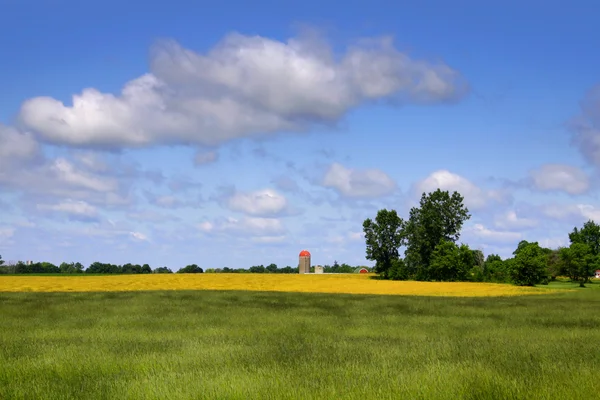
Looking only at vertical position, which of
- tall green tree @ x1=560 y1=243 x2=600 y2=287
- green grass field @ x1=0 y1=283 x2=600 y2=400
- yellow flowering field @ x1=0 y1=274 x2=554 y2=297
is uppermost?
tall green tree @ x1=560 y1=243 x2=600 y2=287

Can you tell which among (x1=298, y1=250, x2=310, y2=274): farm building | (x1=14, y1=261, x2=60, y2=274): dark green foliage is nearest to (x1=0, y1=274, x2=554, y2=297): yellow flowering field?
(x1=298, y1=250, x2=310, y2=274): farm building

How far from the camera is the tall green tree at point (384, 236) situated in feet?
255

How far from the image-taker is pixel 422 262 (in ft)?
254

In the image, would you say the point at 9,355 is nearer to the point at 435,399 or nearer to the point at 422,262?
the point at 435,399

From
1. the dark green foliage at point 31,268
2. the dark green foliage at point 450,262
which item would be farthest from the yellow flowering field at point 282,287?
the dark green foliage at point 31,268

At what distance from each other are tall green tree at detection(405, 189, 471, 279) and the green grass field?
52.5 m

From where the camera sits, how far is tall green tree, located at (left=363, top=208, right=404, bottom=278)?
3066 inches

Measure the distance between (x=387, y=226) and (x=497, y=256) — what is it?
153 feet

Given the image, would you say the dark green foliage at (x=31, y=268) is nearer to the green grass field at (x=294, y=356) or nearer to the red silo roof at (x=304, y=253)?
the red silo roof at (x=304, y=253)

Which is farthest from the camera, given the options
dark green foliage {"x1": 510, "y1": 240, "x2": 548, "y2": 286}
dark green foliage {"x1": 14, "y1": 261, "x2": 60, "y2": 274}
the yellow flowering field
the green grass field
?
dark green foliage {"x1": 14, "y1": 261, "x2": 60, "y2": 274}

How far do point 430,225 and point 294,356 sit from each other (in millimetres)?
A: 66635

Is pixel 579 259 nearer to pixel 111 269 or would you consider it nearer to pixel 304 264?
pixel 304 264

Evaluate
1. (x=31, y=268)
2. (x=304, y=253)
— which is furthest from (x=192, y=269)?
(x=31, y=268)

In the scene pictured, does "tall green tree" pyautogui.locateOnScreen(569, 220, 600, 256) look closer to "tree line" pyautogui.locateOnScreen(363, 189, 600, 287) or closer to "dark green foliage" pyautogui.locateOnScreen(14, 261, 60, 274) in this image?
"tree line" pyautogui.locateOnScreen(363, 189, 600, 287)
